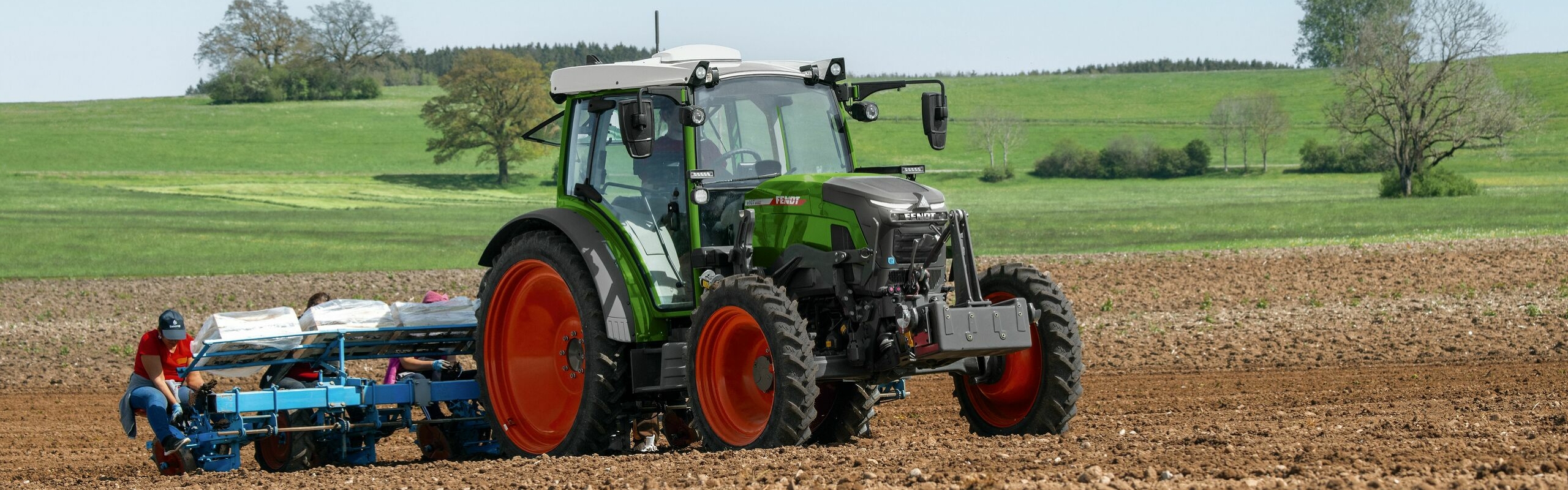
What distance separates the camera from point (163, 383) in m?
9.28

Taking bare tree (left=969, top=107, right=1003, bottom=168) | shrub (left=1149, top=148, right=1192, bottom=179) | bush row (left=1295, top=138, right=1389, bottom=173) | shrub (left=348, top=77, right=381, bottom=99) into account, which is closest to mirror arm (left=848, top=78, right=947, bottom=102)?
shrub (left=1149, top=148, right=1192, bottom=179)

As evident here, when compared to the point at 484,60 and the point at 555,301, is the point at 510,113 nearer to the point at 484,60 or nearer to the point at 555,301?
the point at 484,60

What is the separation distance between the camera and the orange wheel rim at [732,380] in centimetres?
757

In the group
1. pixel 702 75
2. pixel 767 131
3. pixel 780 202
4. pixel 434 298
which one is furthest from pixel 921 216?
pixel 434 298

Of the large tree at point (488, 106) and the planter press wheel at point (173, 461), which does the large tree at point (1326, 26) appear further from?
the planter press wheel at point (173, 461)

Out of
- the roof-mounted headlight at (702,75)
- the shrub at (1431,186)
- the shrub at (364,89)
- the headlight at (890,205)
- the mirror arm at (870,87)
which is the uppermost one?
the shrub at (364,89)

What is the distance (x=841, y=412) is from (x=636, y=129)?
201 centimetres

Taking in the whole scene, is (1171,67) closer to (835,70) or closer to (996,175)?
(996,175)

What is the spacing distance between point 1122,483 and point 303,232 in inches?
1327

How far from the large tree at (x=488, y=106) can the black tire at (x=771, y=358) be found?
5494 centimetres

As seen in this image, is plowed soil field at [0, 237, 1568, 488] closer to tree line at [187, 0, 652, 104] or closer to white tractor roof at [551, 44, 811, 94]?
white tractor roof at [551, 44, 811, 94]

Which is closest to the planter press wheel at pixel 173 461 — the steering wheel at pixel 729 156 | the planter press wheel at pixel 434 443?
the planter press wheel at pixel 434 443

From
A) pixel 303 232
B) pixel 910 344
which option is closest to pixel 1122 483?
pixel 910 344

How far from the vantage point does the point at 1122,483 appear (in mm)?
5789
